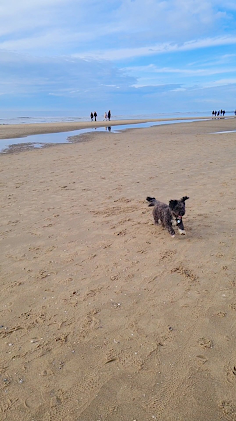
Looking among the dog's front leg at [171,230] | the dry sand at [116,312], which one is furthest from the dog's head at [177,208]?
the dry sand at [116,312]

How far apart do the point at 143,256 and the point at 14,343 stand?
2743 millimetres

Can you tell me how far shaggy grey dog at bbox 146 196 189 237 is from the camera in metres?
6.01

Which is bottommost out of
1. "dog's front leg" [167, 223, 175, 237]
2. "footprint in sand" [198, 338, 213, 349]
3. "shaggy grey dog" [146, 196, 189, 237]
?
"footprint in sand" [198, 338, 213, 349]

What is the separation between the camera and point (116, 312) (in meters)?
4.05

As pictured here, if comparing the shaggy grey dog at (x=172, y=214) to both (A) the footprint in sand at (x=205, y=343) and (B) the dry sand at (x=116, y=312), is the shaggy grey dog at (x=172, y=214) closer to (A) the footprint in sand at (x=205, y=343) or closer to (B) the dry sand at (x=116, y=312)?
(B) the dry sand at (x=116, y=312)

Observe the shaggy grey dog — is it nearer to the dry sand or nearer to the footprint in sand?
the dry sand

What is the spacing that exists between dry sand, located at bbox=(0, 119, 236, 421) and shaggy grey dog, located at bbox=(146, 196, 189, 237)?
0.25 metres

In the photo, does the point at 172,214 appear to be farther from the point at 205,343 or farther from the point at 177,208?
the point at 205,343

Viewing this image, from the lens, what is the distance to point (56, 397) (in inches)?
113

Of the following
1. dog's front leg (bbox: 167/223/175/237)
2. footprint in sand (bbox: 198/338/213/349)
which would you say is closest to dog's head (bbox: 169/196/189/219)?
dog's front leg (bbox: 167/223/175/237)

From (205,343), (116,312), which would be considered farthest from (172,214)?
(205,343)

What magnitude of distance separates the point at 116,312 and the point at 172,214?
8.99 ft

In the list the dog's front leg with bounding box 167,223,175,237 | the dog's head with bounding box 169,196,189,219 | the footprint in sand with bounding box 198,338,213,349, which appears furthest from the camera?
the dog's front leg with bounding box 167,223,175,237

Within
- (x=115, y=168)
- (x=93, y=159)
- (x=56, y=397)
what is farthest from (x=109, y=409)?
(x=93, y=159)
